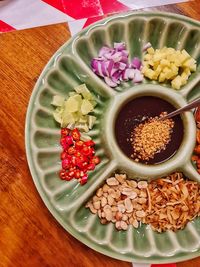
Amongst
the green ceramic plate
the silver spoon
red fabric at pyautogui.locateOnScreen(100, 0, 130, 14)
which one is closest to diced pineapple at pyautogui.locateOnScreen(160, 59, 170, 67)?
the green ceramic plate

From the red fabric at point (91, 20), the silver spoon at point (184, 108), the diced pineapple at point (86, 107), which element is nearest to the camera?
the silver spoon at point (184, 108)

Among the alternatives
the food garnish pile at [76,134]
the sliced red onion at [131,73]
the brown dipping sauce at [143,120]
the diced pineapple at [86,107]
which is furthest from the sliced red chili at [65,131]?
the sliced red onion at [131,73]

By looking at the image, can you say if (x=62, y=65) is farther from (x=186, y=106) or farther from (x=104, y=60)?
(x=186, y=106)

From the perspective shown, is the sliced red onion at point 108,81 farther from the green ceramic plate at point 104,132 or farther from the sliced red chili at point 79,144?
the sliced red chili at point 79,144

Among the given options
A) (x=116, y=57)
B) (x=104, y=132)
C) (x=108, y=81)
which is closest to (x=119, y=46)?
(x=116, y=57)

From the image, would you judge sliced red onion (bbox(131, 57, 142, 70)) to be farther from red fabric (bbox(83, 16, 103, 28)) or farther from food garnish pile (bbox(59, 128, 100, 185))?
food garnish pile (bbox(59, 128, 100, 185))

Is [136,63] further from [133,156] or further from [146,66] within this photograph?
[133,156]

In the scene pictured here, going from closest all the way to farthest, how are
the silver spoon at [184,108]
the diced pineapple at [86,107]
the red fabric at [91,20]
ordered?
the silver spoon at [184,108], the diced pineapple at [86,107], the red fabric at [91,20]

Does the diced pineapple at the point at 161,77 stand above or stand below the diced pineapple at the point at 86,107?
below
